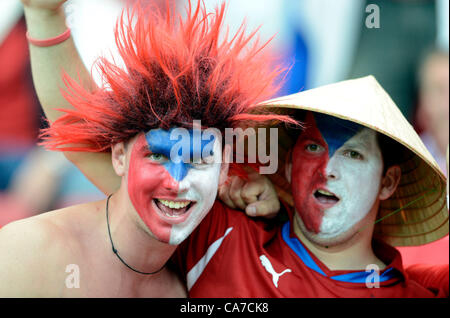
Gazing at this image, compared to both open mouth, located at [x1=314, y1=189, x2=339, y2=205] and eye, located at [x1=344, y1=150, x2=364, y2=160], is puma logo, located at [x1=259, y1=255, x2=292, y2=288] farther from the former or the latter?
eye, located at [x1=344, y1=150, x2=364, y2=160]

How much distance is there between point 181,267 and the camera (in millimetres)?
1770

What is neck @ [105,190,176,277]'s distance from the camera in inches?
59.9

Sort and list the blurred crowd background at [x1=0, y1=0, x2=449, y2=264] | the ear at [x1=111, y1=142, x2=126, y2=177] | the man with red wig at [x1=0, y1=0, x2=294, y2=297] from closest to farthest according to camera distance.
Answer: the man with red wig at [x1=0, y1=0, x2=294, y2=297] → the ear at [x1=111, y1=142, x2=126, y2=177] → the blurred crowd background at [x1=0, y1=0, x2=449, y2=264]

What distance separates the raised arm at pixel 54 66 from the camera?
1643 mm

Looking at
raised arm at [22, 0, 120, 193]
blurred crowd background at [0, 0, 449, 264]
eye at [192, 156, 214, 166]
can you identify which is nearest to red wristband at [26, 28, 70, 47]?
raised arm at [22, 0, 120, 193]

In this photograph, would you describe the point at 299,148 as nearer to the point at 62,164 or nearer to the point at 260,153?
the point at 260,153

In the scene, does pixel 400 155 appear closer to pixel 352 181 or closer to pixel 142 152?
pixel 352 181

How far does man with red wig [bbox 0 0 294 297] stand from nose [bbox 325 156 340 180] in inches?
12.6

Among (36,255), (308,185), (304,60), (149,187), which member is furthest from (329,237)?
(304,60)

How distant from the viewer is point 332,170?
1.68m

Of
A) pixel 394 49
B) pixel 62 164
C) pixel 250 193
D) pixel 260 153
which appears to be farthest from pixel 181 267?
pixel 394 49

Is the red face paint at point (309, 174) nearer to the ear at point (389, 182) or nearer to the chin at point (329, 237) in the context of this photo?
the chin at point (329, 237)

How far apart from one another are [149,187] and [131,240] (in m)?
0.21
